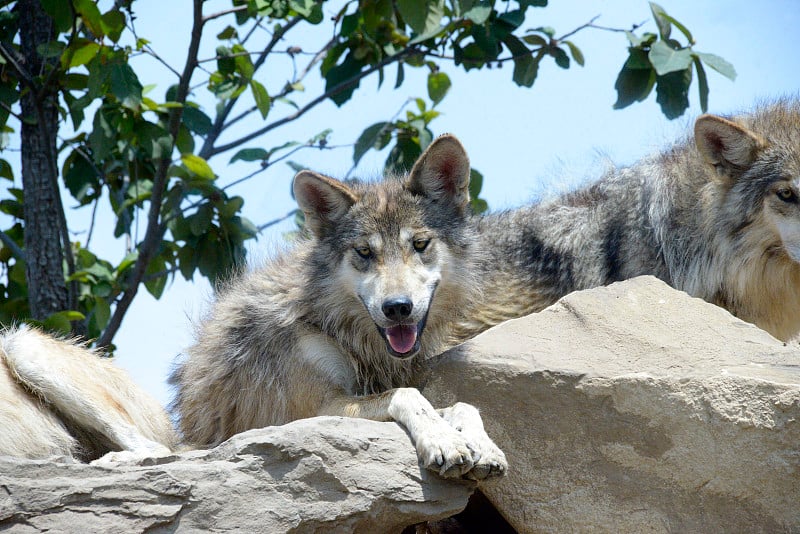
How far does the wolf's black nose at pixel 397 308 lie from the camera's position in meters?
5.14

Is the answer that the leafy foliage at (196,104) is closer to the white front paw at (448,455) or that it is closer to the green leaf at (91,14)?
the green leaf at (91,14)

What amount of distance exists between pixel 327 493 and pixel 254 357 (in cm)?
174

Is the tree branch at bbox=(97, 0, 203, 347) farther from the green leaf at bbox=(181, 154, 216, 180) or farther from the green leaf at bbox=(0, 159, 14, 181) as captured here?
the green leaf at bbox=(0, 159, 14, 181)

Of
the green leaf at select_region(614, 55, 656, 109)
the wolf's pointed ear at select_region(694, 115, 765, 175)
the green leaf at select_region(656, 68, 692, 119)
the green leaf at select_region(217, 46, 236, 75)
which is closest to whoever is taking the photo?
the wolf's pointed ear at select_region(694, 115, 765, 175)

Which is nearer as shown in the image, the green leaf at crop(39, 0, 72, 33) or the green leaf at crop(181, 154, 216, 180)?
the green leaf at crop(39, 0, 72, 33)

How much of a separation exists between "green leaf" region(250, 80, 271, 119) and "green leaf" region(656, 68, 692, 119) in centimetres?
305

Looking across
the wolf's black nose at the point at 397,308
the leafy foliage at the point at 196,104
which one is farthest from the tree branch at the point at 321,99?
the wolf's black nose at the point at 397,308

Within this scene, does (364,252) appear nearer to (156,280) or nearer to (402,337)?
(402,337)

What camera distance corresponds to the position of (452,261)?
19.1ft

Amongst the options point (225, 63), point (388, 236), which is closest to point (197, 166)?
point (225, 63)

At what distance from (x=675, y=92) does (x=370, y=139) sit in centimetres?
250

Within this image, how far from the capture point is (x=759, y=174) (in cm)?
611

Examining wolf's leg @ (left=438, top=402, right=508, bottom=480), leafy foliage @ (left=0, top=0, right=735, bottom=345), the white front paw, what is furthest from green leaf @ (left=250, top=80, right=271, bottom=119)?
the white front paw

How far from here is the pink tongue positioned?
5.21m
